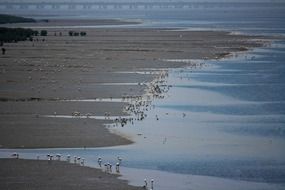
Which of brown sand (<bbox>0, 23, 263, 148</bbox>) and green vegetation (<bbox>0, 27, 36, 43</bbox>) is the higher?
green vegetation (<bbox>0, 27, 36, 43</bbox>)

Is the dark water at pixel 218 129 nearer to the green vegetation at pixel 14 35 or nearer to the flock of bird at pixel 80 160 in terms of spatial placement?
the flock of bird at pixel 80 160

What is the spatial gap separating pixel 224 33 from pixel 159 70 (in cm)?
3394

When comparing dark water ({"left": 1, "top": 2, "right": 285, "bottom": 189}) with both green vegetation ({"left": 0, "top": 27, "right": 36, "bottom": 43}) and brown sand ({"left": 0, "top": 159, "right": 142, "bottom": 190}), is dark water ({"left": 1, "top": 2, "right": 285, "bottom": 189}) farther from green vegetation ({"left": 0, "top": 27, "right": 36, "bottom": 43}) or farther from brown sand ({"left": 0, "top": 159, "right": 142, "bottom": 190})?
green vegetation ({"left": 0, "top": 27, "right": 36, "bottom": 43})

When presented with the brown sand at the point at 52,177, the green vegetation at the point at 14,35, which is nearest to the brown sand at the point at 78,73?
the green vegetation at the point at 14,35

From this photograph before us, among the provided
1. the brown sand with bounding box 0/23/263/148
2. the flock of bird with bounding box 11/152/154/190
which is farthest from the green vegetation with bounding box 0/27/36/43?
the flock of bird with bounding box 11/152/154/190

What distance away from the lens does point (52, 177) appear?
1923 cm

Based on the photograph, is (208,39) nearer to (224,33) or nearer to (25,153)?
(224,33)

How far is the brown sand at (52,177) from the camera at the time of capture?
60.2 feet

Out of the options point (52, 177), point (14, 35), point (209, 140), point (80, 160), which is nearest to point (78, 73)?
point (209, 140)

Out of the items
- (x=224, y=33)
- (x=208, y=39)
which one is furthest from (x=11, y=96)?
(x=224, y=33)

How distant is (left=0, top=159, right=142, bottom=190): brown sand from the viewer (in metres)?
18.4

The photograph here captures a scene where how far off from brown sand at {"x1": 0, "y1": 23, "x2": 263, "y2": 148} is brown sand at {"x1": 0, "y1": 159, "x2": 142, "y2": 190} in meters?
2.61

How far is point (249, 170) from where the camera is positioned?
20203mm

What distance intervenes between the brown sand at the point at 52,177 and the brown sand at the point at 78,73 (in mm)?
2606
